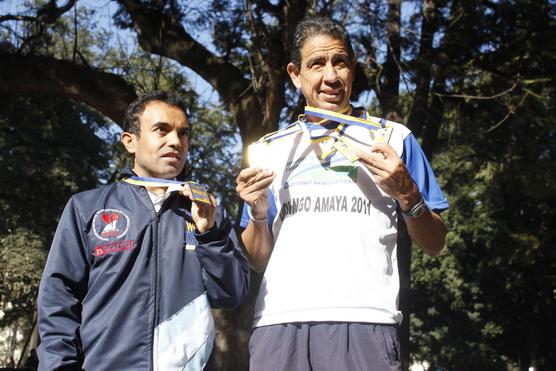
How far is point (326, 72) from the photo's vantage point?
2.86 metres

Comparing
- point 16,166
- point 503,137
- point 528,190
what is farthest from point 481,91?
point 16,166

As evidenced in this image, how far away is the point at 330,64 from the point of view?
9.45 ft

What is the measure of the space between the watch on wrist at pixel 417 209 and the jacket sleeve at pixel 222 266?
0.75 meters

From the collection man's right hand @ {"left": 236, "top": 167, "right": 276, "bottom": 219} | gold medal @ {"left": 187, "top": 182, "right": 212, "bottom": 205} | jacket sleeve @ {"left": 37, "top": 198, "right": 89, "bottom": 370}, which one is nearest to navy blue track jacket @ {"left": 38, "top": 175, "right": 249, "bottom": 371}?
jacket sleeve @ {"left": 37, "top": 198, "right": 89, "bottom": 370}

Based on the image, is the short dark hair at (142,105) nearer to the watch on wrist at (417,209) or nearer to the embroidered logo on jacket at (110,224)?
the embroidered logo on jacket at (110,224)

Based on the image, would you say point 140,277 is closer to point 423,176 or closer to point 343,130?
point 343,130

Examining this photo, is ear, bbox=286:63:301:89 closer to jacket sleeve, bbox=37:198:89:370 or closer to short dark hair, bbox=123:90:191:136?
short dark hair, bbox=123:90:191:136

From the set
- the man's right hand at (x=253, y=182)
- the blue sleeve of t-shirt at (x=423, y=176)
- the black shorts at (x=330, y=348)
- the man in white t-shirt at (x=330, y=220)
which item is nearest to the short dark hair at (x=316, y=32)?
the man in white t-shirt at (x=330, y=220)

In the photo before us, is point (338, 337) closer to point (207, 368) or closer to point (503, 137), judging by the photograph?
point (207, 368)

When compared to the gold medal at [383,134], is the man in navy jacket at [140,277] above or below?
below

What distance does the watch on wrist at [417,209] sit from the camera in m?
2.55

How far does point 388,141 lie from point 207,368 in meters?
1.16

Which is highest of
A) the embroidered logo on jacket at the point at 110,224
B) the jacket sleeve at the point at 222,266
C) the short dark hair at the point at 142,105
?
the short dark hair at the point at 142,105

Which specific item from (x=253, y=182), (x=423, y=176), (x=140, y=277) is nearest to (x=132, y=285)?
(x=140, y=277)
